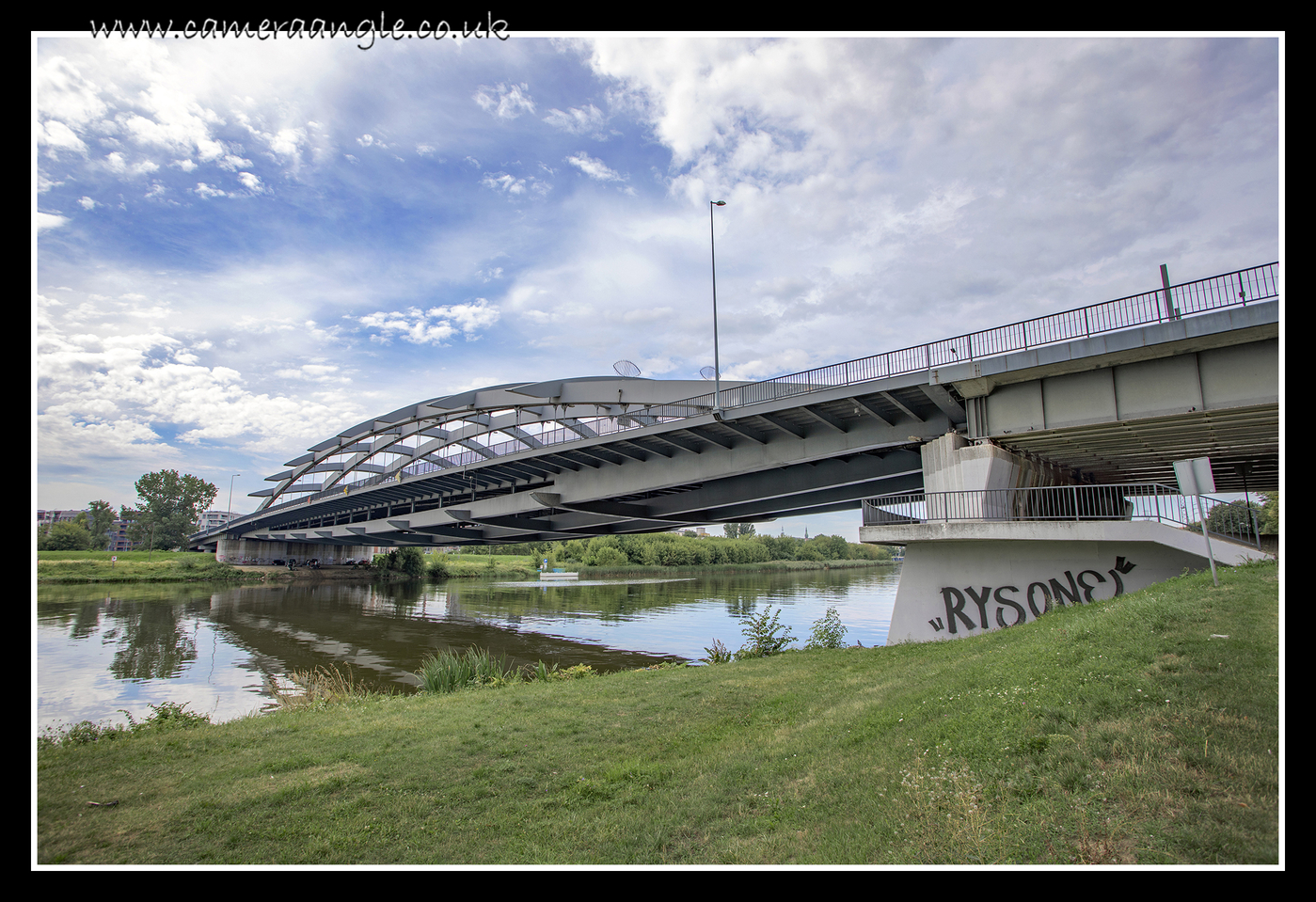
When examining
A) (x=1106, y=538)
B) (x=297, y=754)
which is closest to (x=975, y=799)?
(x=297, y=754)

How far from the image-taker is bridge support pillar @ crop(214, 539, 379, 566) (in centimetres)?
6938

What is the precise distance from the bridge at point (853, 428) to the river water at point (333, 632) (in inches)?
216

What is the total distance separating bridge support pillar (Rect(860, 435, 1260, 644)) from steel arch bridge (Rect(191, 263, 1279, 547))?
45.5 inches

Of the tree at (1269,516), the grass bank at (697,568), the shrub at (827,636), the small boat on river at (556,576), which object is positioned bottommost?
the grass bank at (697,568)

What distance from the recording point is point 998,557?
1380 centimetres

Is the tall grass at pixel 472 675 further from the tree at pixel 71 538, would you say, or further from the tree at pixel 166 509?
the tree at pixel 166 509

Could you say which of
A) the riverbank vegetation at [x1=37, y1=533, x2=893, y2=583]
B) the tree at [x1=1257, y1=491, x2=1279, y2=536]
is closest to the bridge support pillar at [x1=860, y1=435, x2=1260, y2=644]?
the tree at [x1=1257, y1=491, x2=1279, y2=536]

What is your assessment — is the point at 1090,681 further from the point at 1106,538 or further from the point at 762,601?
the point at 762,601

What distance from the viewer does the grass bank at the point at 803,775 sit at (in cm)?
366

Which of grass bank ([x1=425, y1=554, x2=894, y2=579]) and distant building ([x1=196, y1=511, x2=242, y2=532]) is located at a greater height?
distant building ([x1=196, y1=511, x2=242, y2=532])

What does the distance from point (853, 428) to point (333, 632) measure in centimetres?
2612

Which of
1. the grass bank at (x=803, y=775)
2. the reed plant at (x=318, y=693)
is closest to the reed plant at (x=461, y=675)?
the reed plant at (x=318, y=693)

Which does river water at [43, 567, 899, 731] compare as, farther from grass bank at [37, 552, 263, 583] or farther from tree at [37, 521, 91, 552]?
tree at [37, 521, 91, 552]
